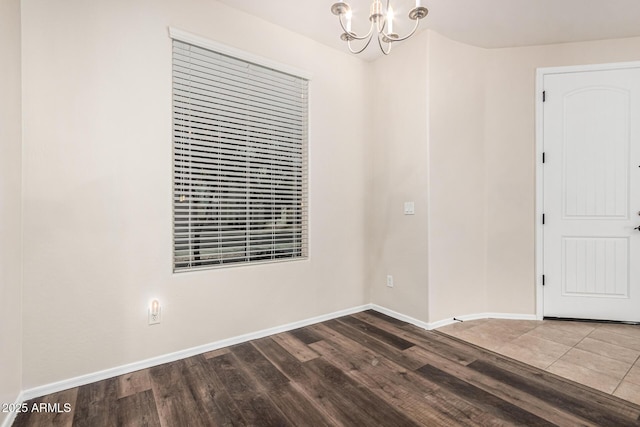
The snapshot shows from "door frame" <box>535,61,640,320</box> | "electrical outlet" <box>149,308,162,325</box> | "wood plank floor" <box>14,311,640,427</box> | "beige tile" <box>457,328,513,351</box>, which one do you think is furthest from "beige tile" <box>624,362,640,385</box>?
"electrical outlet" <box>149,308,162,325</box>

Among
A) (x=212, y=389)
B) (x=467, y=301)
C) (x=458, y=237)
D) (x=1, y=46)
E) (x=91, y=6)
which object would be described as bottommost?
(x=212, y=389)

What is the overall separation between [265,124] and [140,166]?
1084 millimetres

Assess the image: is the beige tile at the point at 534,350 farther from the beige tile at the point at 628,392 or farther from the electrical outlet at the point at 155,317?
the electrical outlet at the point at 155,317

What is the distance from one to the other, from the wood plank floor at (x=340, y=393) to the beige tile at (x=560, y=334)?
0.69 metres

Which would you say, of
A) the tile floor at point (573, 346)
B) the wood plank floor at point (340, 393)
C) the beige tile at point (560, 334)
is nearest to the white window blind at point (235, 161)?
the wood plank floor at point (340, 393)

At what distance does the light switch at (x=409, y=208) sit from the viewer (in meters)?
2.94

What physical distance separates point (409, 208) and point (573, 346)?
5.64ft

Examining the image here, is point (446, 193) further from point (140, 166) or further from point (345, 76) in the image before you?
point (140, 166)

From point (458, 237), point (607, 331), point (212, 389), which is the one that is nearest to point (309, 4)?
point (458, 237)

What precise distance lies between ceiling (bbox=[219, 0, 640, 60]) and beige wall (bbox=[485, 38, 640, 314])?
7.7 inches

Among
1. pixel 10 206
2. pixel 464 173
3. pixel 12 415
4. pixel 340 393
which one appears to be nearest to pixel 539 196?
pixel 464 173

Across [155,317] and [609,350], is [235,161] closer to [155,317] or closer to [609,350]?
[155,317]

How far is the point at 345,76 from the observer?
10.6 ft

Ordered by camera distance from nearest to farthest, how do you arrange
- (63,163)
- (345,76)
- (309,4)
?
(63,163)
(309,4)
(345,76)
